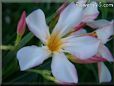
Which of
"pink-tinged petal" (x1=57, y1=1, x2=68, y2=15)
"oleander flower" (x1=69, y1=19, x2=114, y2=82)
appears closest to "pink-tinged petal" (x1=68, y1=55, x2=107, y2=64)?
"oleander flower" (x1=69, y1=19, x2=114, y2=82)

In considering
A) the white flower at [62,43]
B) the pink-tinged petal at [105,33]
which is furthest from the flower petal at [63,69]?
the pink-tinged petal at [105,33]

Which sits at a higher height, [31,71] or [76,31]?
[76,31]

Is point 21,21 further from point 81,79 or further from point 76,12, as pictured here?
point 81,79

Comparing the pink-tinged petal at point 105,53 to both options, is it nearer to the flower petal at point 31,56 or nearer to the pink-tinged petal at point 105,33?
the pink-tinged petal at point 105,33

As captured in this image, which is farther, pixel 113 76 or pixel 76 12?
pixel 113 76

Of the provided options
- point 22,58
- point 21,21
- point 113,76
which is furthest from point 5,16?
point 113,76

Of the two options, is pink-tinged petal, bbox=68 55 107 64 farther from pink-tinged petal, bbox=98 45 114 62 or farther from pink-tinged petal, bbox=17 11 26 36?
pink-tinged petal, bbox=17 11 26 36

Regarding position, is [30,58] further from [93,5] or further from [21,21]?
[93,5]
